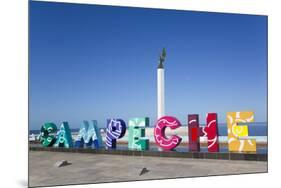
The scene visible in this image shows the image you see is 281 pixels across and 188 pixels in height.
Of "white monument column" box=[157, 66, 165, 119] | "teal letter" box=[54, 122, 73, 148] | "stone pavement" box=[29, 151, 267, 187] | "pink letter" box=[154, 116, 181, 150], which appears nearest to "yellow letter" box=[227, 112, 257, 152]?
"stone pavement" box=[29, 151, 267, 187]

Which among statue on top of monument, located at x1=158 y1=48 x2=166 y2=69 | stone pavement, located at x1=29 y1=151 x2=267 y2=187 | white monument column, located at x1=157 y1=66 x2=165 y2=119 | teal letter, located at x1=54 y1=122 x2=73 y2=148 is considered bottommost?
stone pavement, located at x1=29 y1=151 x2=267 y2=187

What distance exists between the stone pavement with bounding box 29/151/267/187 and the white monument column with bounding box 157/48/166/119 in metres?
0.99

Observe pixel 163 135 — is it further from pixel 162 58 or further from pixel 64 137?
pixel 64 137

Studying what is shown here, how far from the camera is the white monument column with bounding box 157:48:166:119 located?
307 inches

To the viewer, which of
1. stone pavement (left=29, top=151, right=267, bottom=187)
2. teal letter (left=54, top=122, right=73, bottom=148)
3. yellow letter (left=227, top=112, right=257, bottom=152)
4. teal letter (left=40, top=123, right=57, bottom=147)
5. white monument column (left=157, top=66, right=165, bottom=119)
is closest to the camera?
stone pavement (left=29, top=151, right=267, bottom=187)

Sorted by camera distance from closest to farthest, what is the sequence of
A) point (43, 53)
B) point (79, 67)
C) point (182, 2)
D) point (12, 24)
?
1. point (12, 24)
2. point (182, 2)
3. point (43, 53)
4. point (79, 67)

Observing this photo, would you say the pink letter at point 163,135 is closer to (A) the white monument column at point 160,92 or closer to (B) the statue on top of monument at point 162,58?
(A) the white monument column at point 160,92

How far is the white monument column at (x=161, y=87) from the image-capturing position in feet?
25.6

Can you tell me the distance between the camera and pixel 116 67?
8180 millimetres

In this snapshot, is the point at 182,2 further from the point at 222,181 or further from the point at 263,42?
the point at 222,181

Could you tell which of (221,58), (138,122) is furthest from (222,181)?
(221,58)

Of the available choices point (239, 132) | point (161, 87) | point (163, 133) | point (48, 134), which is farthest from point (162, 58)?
point (48, 134)

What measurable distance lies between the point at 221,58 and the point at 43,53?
3.30 metres

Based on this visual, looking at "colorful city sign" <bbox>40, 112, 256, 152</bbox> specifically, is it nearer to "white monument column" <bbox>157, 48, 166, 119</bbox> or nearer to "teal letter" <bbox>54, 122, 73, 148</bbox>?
"teal letter" <bbox>54, 122, 73, 148</bbox>
